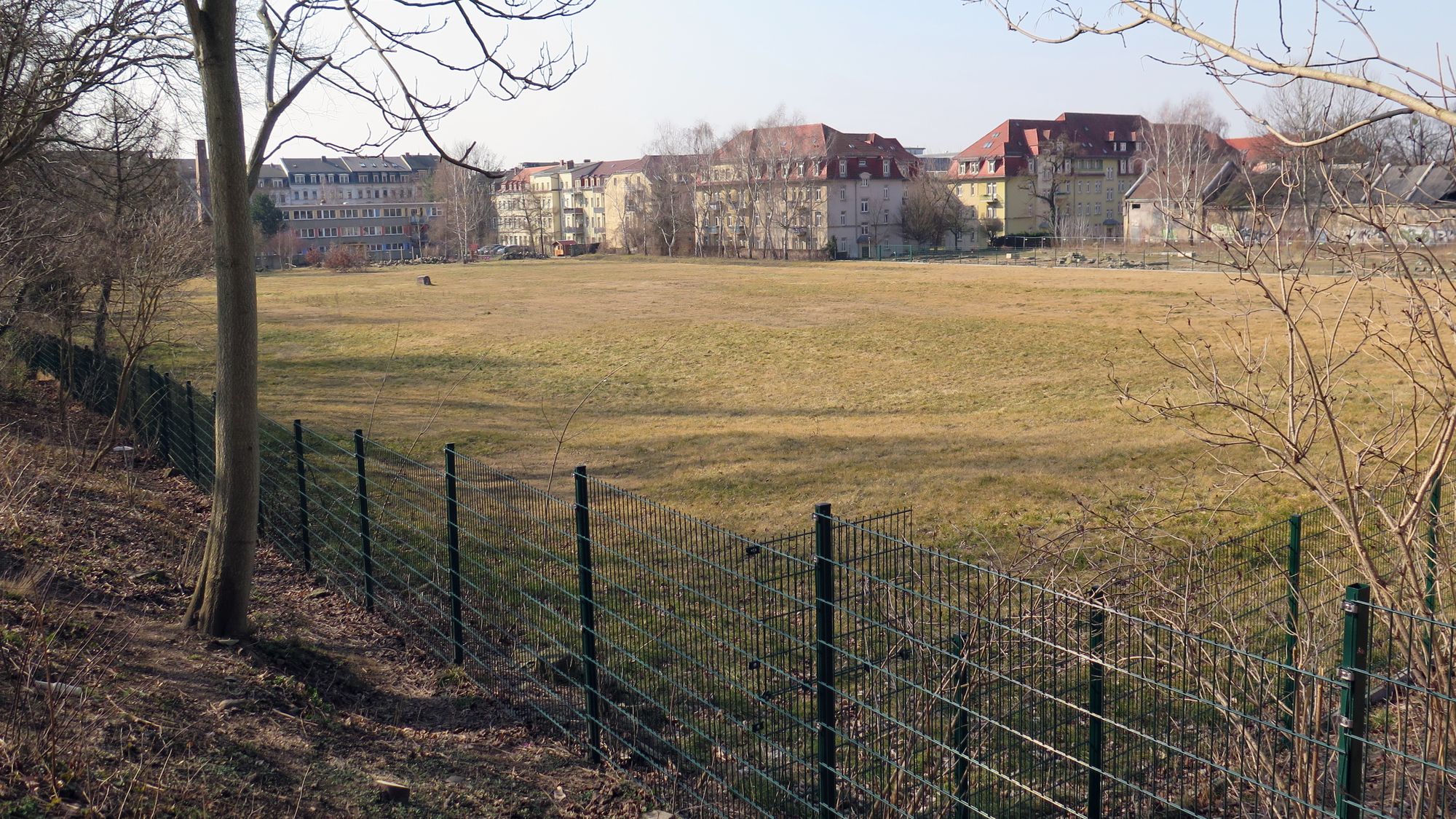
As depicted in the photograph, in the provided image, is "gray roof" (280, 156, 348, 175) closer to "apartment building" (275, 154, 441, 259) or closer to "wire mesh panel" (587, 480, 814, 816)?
"apartment building" (275, 154, 441, 259)

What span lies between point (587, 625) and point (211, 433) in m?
7.48

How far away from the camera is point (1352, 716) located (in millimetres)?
2770

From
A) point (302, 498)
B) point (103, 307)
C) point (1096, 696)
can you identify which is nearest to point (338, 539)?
point (302, 498)

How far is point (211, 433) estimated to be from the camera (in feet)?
38.4

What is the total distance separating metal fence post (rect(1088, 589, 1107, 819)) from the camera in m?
3.97

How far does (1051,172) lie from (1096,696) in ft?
326

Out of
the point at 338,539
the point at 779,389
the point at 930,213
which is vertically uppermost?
the point at 930,213

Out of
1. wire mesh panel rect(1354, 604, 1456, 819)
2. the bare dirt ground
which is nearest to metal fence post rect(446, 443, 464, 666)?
the bare dirt ground

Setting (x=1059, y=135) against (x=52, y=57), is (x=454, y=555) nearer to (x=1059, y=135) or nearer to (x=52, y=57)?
(x=52, y=57)

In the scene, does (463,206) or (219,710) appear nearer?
(219,710)

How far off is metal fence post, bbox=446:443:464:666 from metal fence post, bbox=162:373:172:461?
7.50 metres

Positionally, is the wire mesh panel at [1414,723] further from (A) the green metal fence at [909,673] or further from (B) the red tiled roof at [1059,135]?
(B) the red tiled roof at [1059,135]

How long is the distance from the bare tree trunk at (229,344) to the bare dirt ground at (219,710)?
358mm

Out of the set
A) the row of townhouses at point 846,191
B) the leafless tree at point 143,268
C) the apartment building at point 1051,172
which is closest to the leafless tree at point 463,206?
the row of townhouses at point 846,191
